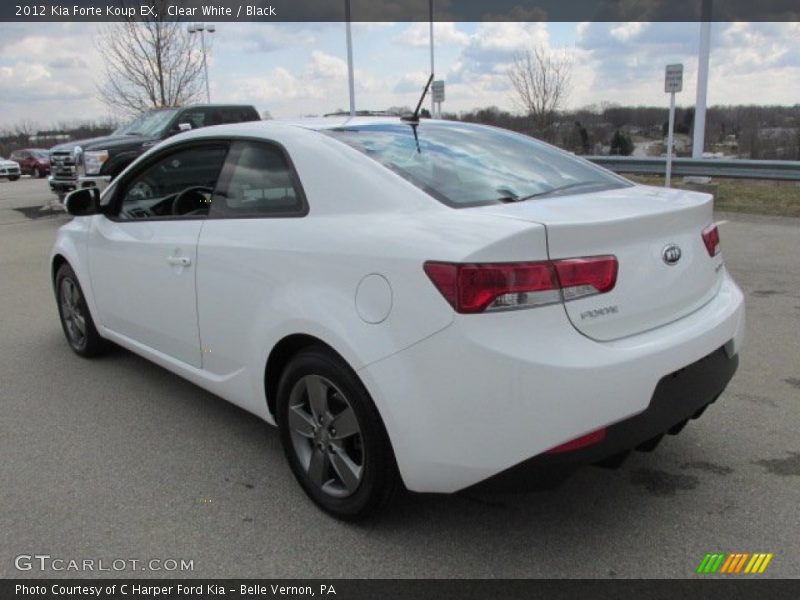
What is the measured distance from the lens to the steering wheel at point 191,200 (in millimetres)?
3742

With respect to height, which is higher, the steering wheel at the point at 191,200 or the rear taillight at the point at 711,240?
the steering wheel at the point at 191,200

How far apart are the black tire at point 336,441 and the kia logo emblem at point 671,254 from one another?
3.96 feet

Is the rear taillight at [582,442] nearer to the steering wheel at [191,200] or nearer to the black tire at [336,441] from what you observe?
the black tire at [336,441]

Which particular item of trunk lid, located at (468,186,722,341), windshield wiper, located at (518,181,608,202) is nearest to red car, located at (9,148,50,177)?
windshield wiper, located at (518,181,608,202)

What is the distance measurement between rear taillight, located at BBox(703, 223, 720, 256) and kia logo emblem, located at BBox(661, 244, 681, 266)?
0.97 ft

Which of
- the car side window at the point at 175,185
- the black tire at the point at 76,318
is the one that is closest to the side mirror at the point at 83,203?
the car side window at the point at 175,185

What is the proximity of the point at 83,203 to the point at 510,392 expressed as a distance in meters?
3.34

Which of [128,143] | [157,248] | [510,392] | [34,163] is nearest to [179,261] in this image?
[157,248]

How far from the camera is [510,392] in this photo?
218cm

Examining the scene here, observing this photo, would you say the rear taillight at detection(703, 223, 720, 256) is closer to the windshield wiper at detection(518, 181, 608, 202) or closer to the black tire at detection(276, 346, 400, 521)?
the windshield wiper at detection(518, 181, 608, 202)

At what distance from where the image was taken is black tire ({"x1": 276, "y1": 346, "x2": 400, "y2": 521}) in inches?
100

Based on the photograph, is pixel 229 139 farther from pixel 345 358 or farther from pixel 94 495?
pixel 94 495

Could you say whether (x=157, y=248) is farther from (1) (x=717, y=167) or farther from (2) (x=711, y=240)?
(1) (x=717, y=167)
